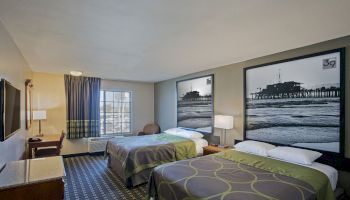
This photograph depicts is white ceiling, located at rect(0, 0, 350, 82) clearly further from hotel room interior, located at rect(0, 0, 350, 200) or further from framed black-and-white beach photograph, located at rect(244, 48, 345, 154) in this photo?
framed black-and-white beach photograph, located at rect(244, 48, 345, 154)

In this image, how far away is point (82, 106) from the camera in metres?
5.43

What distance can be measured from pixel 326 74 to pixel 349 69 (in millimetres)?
239

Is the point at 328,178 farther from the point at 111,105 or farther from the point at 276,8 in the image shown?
the point at 111,105

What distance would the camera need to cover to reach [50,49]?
9.82 ft

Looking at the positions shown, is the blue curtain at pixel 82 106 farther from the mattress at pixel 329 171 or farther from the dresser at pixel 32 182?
the mattress at pixel 329 171

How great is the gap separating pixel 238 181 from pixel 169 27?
1.88 m

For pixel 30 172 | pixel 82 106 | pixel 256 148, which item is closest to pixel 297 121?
pixel 256 148

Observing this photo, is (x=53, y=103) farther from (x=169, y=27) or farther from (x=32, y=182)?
(x=169, y=27)

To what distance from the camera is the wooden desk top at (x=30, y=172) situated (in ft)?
5.40

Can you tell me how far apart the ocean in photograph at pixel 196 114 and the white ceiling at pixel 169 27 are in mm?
1527

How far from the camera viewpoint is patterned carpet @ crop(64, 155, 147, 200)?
302 cm

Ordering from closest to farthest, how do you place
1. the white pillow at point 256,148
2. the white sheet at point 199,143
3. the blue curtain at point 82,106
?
the white pillow at point 256,148
the white sheet at point 199,143
the blue curtain at point 82,106

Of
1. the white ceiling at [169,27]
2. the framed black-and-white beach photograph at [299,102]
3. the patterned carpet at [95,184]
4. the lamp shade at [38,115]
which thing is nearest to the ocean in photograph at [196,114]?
the framed black-and-white beach photograph at [299,102]

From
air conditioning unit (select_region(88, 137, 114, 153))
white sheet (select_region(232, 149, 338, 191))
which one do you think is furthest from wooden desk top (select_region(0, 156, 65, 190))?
air conditioning unit (select_region(88, 137, 114, 153))
